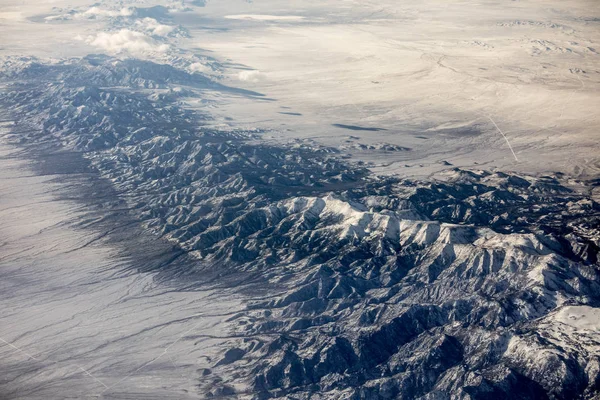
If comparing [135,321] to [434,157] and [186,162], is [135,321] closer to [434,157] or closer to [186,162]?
[186,162]

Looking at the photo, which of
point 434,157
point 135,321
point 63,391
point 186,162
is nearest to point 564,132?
point 434,157

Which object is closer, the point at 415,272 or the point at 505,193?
the point at 415,272

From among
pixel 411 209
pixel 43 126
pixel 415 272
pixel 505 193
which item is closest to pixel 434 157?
pixel 505 193

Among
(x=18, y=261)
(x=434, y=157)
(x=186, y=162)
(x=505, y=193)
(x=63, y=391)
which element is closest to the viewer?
(x=63, y=391)

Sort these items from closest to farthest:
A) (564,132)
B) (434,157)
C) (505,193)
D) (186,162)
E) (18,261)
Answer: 1. (18,261)
2. (505,193)
3. (186,162)
4. (434,157)
5. (564,132)

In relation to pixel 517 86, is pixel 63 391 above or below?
below

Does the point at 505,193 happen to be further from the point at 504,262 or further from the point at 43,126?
the point at 43,126
